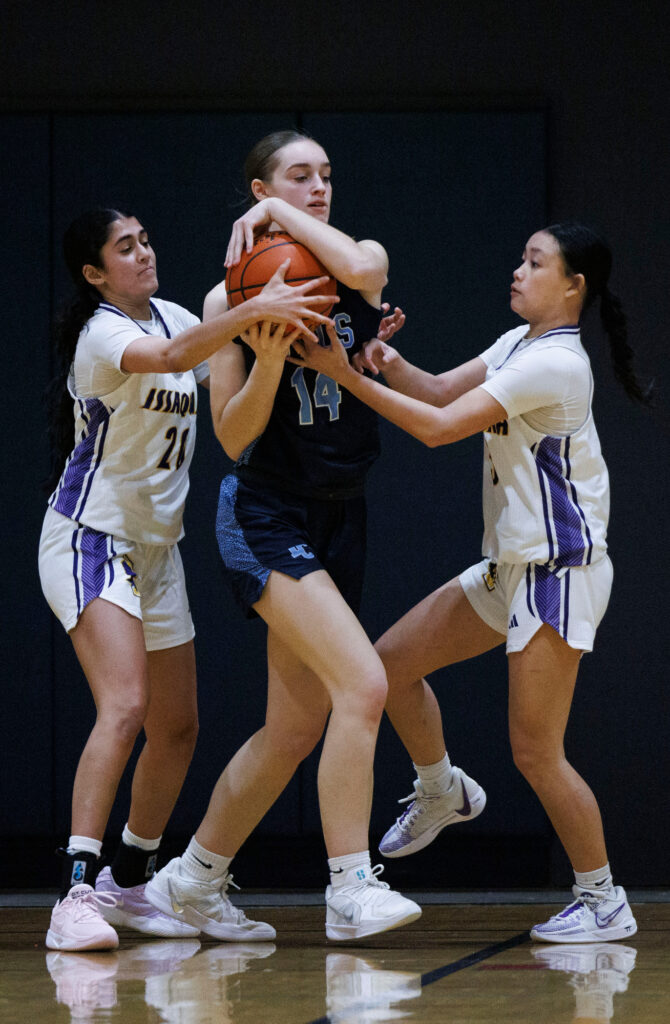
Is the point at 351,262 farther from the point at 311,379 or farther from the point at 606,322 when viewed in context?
the point at 606,322

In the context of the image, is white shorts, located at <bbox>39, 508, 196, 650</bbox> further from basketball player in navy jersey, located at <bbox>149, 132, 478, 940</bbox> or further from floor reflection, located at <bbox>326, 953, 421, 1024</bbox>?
floor reflection, located at <bbox>326, 953, 421, 1024</bbox>

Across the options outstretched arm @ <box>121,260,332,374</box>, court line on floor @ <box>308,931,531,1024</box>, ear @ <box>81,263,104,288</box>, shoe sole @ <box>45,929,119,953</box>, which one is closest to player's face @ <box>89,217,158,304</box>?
ear @ <box>81,263,104,288</box>

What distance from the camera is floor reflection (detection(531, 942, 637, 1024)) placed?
2.45 metres

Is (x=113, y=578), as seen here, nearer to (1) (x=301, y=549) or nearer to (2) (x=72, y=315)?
(1) (x=301, y=549)

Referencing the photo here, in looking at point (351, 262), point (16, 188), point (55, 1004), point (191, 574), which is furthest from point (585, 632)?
point (16, 188)

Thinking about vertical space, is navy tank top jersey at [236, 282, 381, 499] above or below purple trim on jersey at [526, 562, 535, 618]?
above

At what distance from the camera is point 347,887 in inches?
111

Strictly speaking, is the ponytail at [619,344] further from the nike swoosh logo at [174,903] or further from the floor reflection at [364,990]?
the nike swoosh logo at [174,903]

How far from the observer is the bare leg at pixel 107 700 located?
10.5 ft

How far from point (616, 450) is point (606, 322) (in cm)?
124

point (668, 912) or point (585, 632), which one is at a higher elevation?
point (585, 632)

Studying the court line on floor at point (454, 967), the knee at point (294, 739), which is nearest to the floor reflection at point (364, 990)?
the court line on floor at point (454, 967)

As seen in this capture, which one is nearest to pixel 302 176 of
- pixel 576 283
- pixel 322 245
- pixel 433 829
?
pixel 322 245

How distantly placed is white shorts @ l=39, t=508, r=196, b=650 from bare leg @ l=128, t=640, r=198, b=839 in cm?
5
